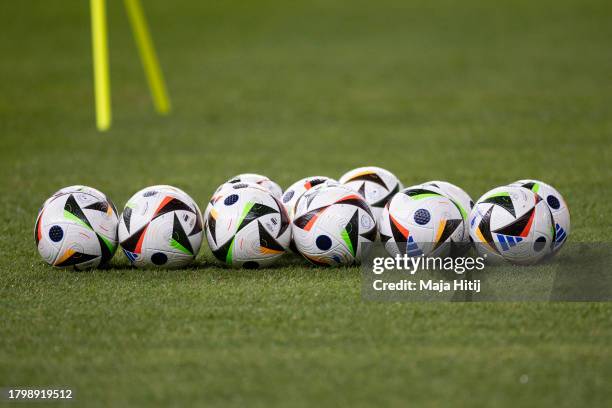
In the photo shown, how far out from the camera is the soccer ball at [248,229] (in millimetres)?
8539

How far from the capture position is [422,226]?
845cm

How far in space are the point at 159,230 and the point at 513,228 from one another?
9.98 ft

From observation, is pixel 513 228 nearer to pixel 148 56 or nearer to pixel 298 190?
pixel 298 190

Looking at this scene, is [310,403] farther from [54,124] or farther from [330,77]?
[330,77]

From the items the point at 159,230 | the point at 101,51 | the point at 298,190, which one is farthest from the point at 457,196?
the point at 101,51

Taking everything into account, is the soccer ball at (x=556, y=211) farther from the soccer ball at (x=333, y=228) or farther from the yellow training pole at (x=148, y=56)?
the yellow training pole at (x=148, y=56)

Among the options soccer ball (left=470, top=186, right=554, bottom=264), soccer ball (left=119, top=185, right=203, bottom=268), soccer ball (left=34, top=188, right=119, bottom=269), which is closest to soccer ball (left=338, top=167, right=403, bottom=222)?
soccer ball (left=470, top=186, right=554, bottom=264)

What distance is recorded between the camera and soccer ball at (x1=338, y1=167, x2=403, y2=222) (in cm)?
970

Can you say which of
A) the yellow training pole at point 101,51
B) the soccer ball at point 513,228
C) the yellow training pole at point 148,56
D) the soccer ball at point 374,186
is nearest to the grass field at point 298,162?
the yellow training pole at point 148,56

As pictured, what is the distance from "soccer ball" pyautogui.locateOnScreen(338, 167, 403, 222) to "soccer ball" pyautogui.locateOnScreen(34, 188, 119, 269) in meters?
2.46

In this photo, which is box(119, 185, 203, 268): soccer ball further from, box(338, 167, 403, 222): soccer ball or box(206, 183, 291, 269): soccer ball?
box(338, 167, 403, 222): soccer ball

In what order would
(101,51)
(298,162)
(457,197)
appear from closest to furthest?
(457,197)
(298,162)
(101,51)

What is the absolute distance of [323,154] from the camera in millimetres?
16156

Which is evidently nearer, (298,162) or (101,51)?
(298,162)
